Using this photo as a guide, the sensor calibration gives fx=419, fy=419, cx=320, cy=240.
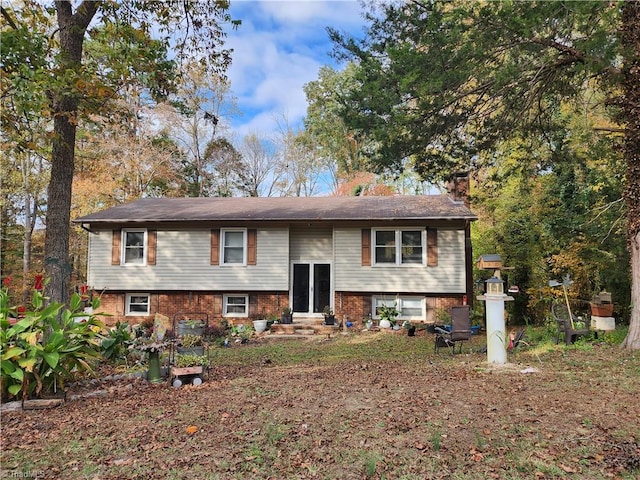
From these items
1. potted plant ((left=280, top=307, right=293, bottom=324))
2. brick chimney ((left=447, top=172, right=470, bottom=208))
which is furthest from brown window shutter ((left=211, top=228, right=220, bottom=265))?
brick chimney ((left=447, top=172, right=470, bottom=208))

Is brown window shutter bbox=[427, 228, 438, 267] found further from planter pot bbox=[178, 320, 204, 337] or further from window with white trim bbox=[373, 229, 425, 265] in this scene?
planter pot bbox=[178, 320, 204, 337]

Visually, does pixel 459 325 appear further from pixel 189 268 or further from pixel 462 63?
pixel 189 268

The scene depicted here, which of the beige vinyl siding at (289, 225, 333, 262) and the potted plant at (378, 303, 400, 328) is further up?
the beige vinyl siding at (289, 225, 333, 262)

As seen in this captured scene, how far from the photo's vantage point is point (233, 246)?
15070 mm

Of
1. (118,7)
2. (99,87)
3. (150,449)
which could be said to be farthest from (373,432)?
(118,7)

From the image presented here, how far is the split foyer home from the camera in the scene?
14.0 meters

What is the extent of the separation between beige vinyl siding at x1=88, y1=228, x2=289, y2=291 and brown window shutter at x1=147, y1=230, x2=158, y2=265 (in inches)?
Result: 4.3

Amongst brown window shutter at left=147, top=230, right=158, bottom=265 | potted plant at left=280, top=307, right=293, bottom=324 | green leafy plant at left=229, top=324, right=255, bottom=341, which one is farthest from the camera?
brown window shutter at left=147, top=230, right=158, bottom=265

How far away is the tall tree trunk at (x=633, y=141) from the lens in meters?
6.99

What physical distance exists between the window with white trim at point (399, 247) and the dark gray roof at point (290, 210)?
735 mm

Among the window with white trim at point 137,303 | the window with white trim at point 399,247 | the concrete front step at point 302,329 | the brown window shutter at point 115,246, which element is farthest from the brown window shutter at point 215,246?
the window with white trim at point 399,247

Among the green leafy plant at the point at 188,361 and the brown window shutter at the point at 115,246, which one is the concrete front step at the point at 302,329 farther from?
the green leafy plant at the point at 188,361

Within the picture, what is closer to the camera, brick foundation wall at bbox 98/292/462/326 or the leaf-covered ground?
the leaf-covered ground

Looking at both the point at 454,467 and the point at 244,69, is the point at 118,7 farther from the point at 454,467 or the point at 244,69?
the point at 454,467
